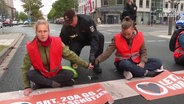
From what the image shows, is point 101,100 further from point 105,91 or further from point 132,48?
point 132,48

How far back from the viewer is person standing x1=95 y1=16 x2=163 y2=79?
4.95m

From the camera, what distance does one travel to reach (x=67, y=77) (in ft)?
14.1

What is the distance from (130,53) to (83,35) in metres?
1.12

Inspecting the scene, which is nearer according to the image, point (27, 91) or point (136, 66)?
point (27, 91)

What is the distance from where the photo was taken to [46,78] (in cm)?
425

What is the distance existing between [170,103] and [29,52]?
7.42 ft

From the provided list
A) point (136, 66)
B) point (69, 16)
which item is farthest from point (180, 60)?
point (69, 16)

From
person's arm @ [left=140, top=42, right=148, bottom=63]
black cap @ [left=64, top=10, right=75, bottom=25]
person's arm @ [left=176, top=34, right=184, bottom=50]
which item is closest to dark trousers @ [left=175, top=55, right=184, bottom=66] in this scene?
person's arm @ [left=176, top=34, right=184, bottom=50]

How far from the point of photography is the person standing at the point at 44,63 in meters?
4.12

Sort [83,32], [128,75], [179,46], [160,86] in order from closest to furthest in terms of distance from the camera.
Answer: [160,86] < [128,75] < [83,32] < [179,46]

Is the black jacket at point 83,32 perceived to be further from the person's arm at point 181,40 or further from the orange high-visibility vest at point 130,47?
the person's arm at point 181,40

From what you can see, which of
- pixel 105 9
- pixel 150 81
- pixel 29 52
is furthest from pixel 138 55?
pixel 105 9

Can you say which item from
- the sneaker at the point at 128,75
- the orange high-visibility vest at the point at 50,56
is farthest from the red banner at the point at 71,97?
the sneaker at the point at 128,75

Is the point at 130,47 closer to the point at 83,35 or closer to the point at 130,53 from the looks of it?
the point at 130,53
